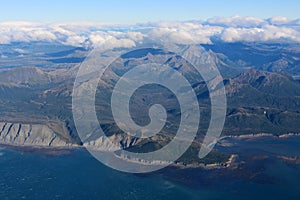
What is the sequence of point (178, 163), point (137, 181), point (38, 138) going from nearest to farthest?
point (137, 181)
point (178, 163)
point (38, 138)

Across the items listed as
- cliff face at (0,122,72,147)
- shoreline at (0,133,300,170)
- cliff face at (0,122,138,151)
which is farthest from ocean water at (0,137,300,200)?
cliff face at (0,122,72,147)

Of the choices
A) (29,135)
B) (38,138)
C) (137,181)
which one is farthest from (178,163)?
(29,135)

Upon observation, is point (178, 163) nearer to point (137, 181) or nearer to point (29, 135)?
point (137, 181)

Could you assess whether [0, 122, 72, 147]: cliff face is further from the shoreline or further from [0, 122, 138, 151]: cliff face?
the shoreline

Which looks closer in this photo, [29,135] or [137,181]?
[137,181]

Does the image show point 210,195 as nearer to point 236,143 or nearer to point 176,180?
point 176,180

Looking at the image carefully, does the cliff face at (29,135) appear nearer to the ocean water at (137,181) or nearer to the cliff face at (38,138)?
the cliff face at (38,138)
